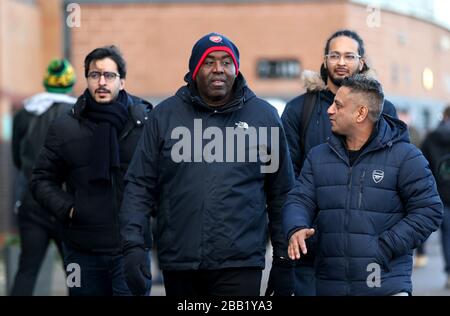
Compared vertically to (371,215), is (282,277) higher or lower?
lower

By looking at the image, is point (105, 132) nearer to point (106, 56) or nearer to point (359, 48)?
point (106, 56)

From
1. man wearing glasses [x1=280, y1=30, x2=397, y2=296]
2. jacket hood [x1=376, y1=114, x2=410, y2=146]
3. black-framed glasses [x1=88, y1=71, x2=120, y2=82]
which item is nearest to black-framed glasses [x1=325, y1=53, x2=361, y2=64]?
man wearing glasses [x1=280, y1=30, x2=397, y2=296]

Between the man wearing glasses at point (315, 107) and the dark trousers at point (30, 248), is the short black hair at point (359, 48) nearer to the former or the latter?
the man wearing glasses at point (315, 107)

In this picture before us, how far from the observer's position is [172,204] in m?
5.76

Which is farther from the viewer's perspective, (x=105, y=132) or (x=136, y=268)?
(x=105, y=132)

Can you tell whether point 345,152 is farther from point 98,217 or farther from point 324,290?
point 98,217

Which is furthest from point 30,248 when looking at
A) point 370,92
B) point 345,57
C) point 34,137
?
point 370,92

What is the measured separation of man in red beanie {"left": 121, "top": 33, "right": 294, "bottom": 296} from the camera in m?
5.67

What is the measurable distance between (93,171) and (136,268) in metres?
1.35

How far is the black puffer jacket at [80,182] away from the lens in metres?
6.93

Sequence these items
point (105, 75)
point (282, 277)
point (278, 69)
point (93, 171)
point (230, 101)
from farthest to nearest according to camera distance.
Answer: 1. point (278, 69)
2. point (105, 75)
3. point (93, 171)
4. point (282, 277)
5. point (230, 101)

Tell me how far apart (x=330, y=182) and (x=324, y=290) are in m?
Answer: 0.54

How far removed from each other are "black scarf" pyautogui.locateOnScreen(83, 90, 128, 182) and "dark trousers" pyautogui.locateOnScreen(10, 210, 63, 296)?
5.68 ft

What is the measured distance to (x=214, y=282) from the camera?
18.9 feet
